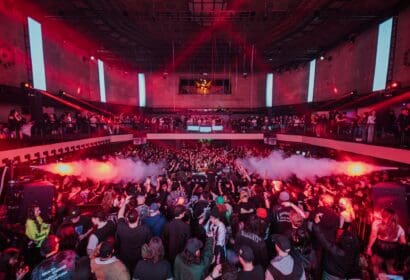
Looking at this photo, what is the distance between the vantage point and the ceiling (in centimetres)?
1003

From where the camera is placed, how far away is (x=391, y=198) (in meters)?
5.13

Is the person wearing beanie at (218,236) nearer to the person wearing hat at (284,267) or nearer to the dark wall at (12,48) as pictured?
the person wearing hat at (284,267)

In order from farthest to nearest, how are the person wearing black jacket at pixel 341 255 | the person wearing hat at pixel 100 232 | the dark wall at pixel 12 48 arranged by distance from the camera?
the dark wall at pixel 12 48 < the person wearing hat at pixel 100 232 < the person wearing black jacket at pixel 341 255

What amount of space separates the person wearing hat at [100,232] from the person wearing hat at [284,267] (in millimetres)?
2321

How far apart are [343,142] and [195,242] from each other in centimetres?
977

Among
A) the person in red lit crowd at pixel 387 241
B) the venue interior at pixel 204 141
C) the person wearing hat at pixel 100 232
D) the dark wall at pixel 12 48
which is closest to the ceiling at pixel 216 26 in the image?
the venue interior at pixel 204 141

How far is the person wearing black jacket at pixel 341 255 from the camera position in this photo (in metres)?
2.96

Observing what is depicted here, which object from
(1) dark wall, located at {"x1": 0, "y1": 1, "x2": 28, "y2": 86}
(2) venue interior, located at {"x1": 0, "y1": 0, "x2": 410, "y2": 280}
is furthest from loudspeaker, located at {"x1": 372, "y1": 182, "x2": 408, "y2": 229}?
(1) dark wall, located at {"x1": 0, "y1": 1, "x2": 28, "y2": 86}

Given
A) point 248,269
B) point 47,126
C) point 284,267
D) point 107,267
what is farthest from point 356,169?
point 47,126

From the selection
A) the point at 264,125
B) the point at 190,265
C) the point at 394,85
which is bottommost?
the point at 190,265

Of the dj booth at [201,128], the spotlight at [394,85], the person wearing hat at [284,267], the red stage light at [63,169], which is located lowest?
the red stage light at [63,169]

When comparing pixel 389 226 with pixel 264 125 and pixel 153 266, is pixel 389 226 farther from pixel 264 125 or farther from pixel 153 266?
pixel 264 125

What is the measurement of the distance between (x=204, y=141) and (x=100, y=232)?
19.8 metres

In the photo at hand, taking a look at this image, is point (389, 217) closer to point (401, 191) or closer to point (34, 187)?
point (401, 191)
